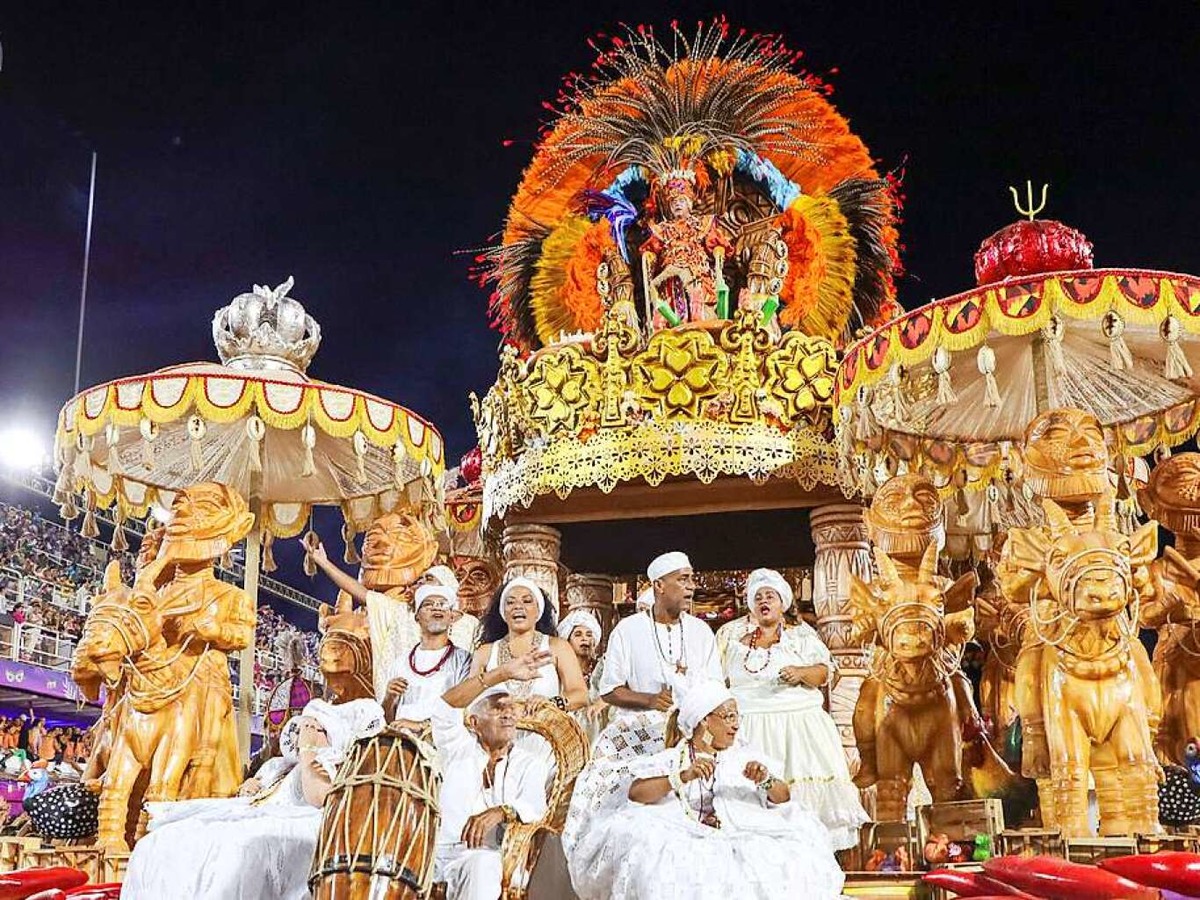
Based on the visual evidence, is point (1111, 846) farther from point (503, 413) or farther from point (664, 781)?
point (503, 413)

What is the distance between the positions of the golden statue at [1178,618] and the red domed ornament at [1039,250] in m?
1.35

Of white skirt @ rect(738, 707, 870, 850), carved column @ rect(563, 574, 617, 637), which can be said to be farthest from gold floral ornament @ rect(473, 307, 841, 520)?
white skirt @ rect(738, 707, 870, 850)

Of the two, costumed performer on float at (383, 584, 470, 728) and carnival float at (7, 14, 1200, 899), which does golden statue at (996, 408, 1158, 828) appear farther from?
costumed performer on float at (383, 584, 470, 728)

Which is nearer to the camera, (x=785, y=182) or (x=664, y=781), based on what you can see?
(x=664, y=781)

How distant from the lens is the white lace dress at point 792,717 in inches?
243

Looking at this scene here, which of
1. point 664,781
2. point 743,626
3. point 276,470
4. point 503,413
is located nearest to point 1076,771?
point 743,626

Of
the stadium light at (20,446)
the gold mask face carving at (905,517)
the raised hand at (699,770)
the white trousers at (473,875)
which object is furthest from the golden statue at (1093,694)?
the stadium light at (20,446)

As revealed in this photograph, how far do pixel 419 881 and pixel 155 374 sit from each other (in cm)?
535

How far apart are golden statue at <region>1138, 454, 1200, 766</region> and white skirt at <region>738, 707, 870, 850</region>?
2.07 m

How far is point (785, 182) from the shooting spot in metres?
11.2

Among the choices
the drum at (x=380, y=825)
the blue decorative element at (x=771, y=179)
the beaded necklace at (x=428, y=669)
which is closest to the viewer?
the drum at (x=380, y=825)

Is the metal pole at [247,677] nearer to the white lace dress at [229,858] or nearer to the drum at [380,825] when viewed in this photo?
the white lace dress at [229,858]

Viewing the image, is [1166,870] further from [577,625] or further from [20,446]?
[20,446]

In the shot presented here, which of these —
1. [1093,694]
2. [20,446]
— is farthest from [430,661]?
[20,446]
